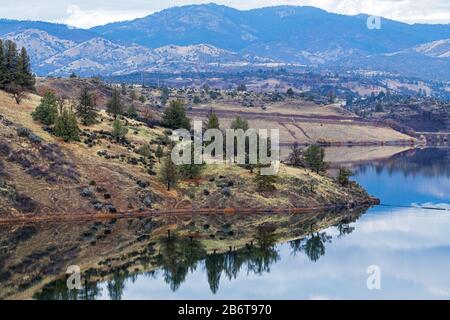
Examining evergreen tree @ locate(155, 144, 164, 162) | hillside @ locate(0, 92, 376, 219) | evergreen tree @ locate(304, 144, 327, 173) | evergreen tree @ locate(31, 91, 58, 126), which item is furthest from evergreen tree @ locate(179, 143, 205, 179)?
evergreen tree @ locate(304, 144, 327, 173)

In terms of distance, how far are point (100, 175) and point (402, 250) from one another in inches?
1499

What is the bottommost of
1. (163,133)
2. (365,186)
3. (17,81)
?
(365,186)

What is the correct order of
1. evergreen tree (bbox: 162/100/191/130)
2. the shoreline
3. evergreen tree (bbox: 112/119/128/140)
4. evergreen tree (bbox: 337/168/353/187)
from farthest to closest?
evergreen tree (bbox: 162/100/191/130)
evergreen tree (bbox: 337/168/353/187)
evergreen tree (bbox: 112/119/128/140)
the shoreline

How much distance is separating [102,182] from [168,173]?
318 inches

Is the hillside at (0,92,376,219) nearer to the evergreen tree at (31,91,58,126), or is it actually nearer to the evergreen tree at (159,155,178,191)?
the evergreen tree at (159,155,178,191)

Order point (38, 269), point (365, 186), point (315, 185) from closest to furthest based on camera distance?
1. point (38, 269)
2. point (315, 185)
3. point (365, 186)

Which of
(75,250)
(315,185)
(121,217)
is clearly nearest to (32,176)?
(121,217)

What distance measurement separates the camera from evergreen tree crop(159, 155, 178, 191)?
95000mm

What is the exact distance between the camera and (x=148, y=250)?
75.7m

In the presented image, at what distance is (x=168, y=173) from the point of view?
9500 centimetres

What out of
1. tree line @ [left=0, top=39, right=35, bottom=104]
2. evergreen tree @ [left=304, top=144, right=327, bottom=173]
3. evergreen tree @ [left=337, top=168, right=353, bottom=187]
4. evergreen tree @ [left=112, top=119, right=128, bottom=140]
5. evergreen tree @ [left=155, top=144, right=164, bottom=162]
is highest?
tree line @ [left=0, top=39, right=35, bottom=104]

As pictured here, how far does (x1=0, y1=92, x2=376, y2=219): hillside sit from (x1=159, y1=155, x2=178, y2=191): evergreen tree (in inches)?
42.0

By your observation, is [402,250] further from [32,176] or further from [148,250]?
[32,176]

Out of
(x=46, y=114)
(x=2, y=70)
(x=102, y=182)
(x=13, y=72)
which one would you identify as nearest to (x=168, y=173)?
(x=102, y=182)
